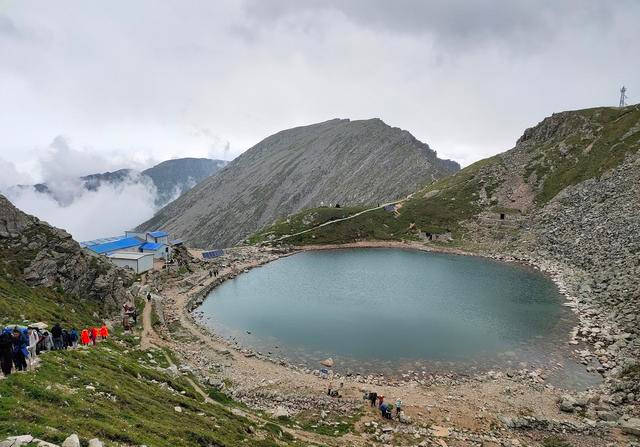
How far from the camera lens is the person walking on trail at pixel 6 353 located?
18.2 metres

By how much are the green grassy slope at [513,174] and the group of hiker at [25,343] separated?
94.9m

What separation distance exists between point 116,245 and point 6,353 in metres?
71.6

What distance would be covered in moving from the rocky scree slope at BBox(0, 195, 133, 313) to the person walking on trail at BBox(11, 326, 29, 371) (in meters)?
24.3

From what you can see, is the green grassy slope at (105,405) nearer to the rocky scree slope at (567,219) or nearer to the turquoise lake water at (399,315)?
the turquoise lake water at (399,315)

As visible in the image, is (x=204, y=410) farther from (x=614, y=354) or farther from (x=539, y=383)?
(x=614, y=354)

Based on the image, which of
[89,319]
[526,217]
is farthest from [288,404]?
[526,217]

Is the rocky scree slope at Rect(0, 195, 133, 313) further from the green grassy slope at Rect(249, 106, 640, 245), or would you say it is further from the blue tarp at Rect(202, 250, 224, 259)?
the green grassy slope at Rect(249, 106, 640, 245)

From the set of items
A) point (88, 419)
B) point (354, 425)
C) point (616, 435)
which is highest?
point (88, 419)

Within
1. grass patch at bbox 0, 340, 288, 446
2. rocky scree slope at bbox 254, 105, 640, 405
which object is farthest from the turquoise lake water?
grass patch at bbox 0, 340, 288, 446

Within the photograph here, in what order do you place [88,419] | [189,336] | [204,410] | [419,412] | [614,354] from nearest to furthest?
1. [88,419]
2. [204,410]
3. [419,412]
4. [614,354]
5. [189,336]

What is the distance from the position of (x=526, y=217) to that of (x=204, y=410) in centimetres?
10920

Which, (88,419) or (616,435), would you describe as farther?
(616,435)

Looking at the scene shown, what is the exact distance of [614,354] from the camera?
150 ft

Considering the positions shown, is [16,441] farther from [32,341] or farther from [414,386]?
[414,386]
